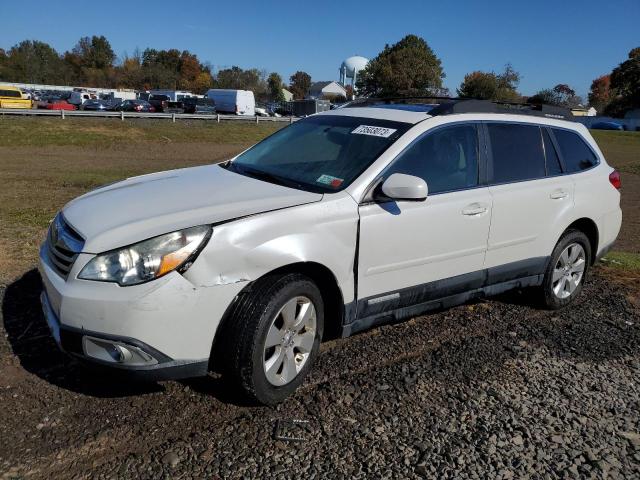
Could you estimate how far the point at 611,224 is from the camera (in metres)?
5.47

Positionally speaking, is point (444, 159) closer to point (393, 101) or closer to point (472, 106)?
point (472, 106)

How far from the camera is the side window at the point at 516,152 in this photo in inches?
175

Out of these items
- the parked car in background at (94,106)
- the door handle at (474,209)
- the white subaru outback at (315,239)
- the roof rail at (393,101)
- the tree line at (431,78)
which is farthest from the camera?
the tree line at (431,78)

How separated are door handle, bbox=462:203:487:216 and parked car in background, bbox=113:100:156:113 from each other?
40392mm

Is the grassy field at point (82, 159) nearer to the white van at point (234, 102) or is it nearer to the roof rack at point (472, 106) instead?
the roof rack at point (472, 106)

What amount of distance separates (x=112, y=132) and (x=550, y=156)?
2494 centimetres

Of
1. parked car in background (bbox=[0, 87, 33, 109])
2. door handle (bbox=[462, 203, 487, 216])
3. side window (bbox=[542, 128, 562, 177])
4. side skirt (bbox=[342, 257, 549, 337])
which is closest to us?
side skirt (bbox=[342, 257, 549, 337])

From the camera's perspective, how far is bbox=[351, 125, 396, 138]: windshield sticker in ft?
13.1

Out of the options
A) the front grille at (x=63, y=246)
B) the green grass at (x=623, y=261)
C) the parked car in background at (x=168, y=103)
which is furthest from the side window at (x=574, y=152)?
the parked car in background at (x=168, y=103)

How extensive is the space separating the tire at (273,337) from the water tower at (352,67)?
103m

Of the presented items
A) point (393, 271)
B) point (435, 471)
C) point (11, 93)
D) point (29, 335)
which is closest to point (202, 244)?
point (393, 271)

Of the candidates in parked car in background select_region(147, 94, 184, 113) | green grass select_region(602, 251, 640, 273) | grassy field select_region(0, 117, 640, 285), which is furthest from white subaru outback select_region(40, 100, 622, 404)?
parked car in background select_region(147, 94, 184, 113)

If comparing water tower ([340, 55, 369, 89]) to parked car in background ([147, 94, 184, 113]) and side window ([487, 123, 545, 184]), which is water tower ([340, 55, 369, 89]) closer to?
parked car in background ([147, 94, 184, 113])

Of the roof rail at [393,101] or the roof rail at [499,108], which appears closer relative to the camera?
the roof rail at [499,108]
